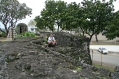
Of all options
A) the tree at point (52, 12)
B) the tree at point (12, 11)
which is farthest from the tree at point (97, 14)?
the tree at point (12, 11)

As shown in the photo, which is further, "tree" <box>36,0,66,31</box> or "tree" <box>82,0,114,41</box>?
"tree" <box>36,0,66,31</box>

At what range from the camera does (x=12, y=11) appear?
32562mm

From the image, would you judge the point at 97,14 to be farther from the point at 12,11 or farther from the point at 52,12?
the point at 12,11

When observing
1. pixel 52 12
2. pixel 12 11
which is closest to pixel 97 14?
pixel 52 12

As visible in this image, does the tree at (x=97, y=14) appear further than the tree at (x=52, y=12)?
No

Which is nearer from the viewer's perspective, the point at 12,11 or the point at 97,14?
the point at 97,14

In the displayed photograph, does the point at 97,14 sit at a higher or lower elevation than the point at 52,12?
lower

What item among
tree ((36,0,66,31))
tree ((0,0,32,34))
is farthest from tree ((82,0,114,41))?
tree ((0,0,32,34))

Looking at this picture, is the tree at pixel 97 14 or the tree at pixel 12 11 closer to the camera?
the tree at pixel 97 14

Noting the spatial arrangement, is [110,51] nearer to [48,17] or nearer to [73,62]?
[48,17]

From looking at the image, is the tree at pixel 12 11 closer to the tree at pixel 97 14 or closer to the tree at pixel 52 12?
the tree at pixel 52 12

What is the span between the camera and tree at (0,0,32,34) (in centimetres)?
3176

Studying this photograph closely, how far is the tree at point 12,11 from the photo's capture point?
31.8 metres

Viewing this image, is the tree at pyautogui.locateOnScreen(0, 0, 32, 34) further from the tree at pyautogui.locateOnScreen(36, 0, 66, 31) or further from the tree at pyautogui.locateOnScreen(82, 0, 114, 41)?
the tree at pyautogui.locateOnScreen(82, 0, 114, 41)
